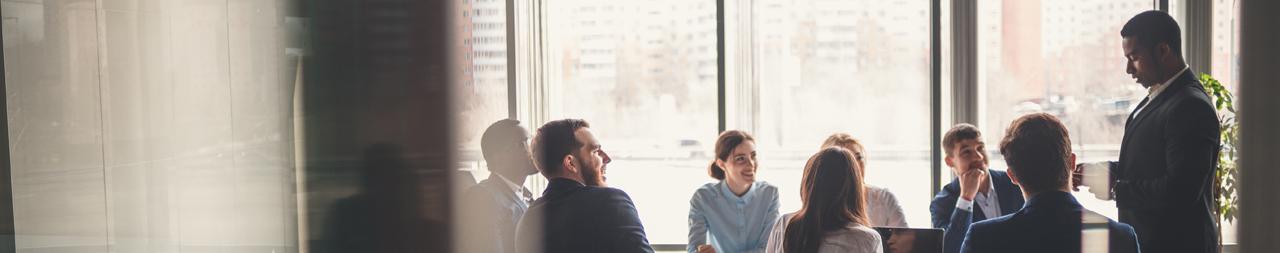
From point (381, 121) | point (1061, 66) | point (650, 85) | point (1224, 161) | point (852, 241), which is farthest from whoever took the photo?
point (650, 85)

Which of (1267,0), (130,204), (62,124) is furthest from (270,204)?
(1267,0)

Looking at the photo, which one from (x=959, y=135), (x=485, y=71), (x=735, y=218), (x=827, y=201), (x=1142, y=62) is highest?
(x=485, y=71)

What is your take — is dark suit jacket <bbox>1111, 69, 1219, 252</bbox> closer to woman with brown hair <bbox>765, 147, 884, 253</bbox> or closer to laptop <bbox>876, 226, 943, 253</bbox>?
laptop <bbox>876, 226, 943, 253</bbox>

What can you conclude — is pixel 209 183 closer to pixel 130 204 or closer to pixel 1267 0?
pixel 130 204

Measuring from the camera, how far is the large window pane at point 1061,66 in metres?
2.96

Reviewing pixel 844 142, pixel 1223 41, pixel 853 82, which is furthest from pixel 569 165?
pixel 1223 41

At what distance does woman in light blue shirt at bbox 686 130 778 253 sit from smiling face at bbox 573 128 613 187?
2.59 feet

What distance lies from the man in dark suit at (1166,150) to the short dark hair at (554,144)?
1.58 metres

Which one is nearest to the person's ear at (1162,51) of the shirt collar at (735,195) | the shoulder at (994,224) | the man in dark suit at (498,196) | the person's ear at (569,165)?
the shoulder at (994,224)

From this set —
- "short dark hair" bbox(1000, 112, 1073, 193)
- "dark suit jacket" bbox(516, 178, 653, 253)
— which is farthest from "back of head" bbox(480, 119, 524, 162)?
"short dark hair" bbox(1000, 112, 1073, 193)

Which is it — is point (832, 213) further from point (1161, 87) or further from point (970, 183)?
point (1161, 87)

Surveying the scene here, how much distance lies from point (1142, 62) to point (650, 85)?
6.75 ft

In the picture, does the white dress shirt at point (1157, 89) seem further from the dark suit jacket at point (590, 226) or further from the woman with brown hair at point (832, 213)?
the dark suit jacket at point (590, 226)

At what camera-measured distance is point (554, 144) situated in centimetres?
165
